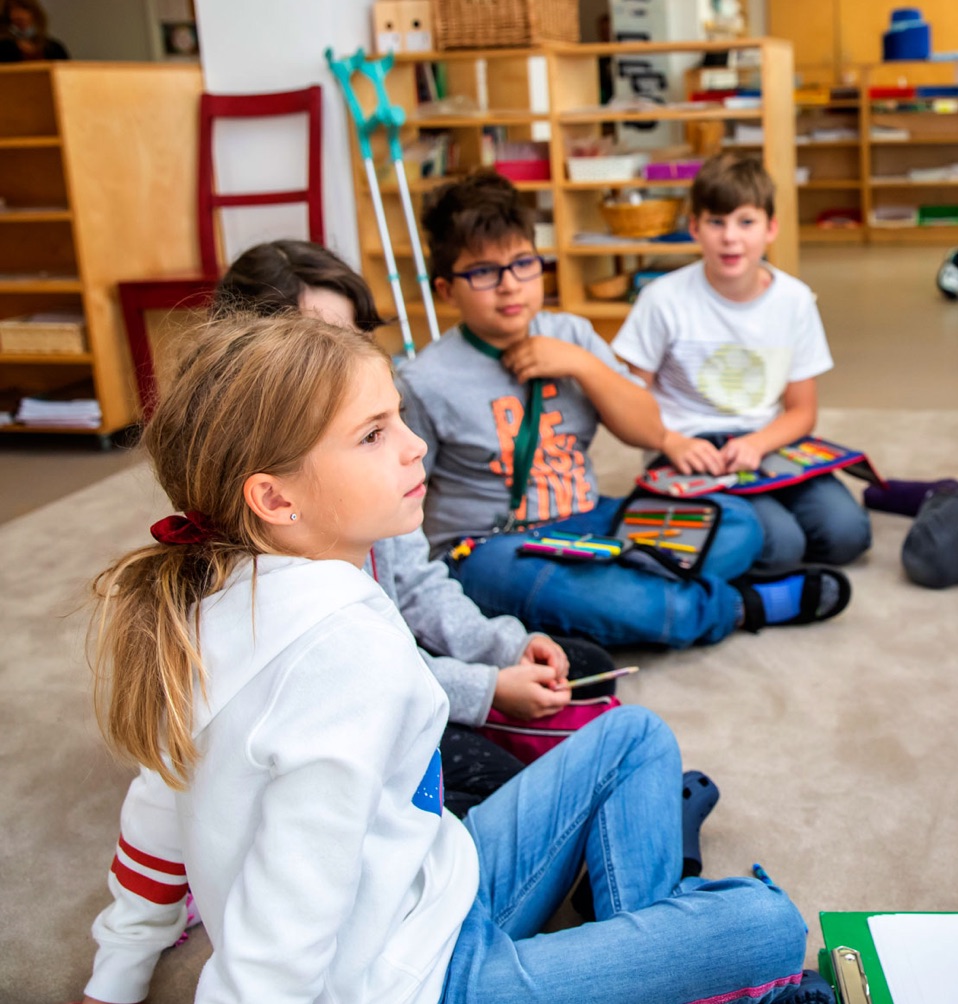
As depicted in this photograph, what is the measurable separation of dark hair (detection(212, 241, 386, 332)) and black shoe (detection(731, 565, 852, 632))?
2.90ft

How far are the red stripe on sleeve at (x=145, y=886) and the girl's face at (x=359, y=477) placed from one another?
40 centimetres

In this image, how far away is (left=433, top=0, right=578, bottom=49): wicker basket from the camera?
13.0 feet

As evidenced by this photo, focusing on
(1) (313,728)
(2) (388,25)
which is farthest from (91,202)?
(1) (313,728)

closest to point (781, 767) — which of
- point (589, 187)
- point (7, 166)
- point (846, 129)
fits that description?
point (589, 187)

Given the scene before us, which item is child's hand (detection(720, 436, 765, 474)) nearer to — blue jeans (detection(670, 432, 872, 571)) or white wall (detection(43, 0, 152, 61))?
blue jeans (detection(670, 432, 872, 571))

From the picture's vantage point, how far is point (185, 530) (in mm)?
941

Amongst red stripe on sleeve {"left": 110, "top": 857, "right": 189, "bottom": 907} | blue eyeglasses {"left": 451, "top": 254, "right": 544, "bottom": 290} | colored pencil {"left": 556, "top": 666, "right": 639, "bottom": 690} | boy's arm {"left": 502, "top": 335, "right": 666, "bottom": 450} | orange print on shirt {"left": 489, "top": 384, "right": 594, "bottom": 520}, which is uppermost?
blue eyeglasses {"left": 451, "top": 254, "right": 544, "bottom": 290}

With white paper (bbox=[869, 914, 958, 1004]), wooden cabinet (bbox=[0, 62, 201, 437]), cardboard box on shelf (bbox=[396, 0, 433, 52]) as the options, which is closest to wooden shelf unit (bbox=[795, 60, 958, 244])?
cardboard box on shelf (bbox=[396, 0, 433, 52])

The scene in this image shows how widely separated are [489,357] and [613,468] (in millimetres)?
1125

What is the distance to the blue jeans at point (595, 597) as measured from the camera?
199cm

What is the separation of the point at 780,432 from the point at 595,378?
547 mm

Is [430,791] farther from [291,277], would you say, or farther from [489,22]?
[489,22]

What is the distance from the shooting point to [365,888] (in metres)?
0.89

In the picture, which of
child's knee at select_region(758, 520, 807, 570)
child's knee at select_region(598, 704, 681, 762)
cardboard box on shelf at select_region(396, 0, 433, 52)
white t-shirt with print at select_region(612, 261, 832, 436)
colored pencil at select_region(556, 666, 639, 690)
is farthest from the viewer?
cardboard box on shelf at select_region(396, 0, 433, 52)
